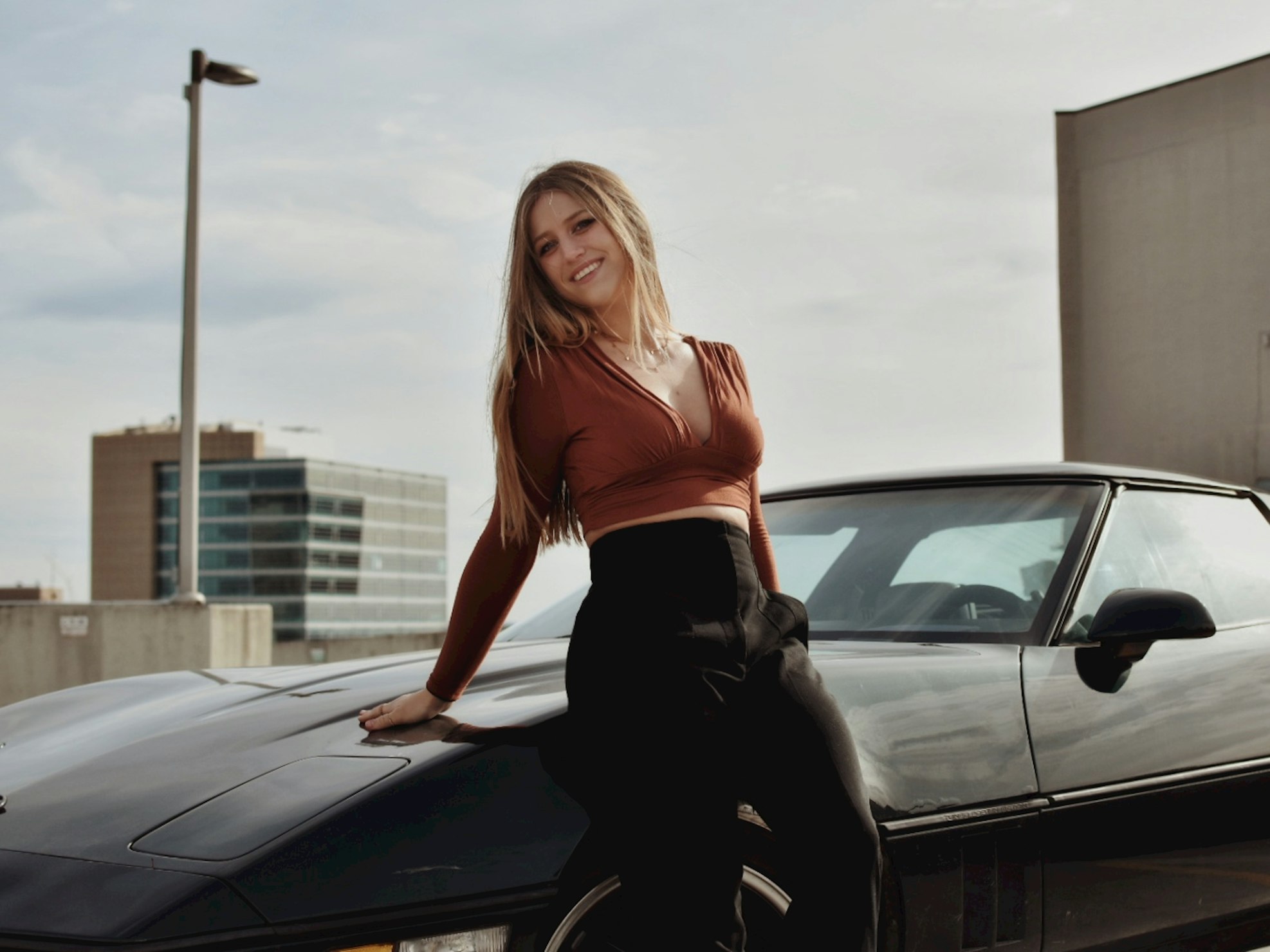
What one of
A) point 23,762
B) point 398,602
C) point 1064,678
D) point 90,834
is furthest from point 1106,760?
point 398,602

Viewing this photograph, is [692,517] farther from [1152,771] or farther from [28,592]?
[28,592]

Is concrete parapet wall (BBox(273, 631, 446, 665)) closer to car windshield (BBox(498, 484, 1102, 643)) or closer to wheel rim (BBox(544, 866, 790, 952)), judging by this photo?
car windshield (BBox(498, 484, 1102, 643))

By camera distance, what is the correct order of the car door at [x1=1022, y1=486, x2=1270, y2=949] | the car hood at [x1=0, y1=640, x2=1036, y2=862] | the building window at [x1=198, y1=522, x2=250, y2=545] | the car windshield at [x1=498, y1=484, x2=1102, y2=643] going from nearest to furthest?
the car hood at [x1=0, y1=640, x2=1036, y2=862], the car door at [x1=1022, y1=486, x2=1270, y2=949], the car windshield at [x1=498, y1=484, x2=1102, y2=643], the building window at [x1=198, y1=522, x2=250, y2=545]

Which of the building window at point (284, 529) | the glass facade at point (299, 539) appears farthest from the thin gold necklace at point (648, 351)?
the building window at point (284, 529)

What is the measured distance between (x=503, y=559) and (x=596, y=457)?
10.4 inches

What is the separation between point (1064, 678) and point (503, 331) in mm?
1407

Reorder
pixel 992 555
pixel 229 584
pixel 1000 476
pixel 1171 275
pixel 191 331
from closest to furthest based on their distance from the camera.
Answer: pixel 992 555, pixel 1000 476, pixel 191 331, pixel 1171 275, pixel 229 584

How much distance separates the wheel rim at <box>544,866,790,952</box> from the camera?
79.4 inches

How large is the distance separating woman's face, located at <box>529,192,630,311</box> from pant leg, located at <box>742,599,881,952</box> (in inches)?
27.6

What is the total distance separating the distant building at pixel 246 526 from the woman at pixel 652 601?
437ft

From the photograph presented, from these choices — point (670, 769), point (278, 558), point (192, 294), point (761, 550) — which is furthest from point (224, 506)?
point (670, 769)

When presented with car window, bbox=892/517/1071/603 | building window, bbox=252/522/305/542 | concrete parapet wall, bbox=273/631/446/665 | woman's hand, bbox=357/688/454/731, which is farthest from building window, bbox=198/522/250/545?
woman's hand, bbox=357/688/454/731

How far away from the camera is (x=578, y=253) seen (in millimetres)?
2277

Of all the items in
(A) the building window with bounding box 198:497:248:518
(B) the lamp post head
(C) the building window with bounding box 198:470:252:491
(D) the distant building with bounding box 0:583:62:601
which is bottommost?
(D) the distant building with bounding box 0:583:62:601
